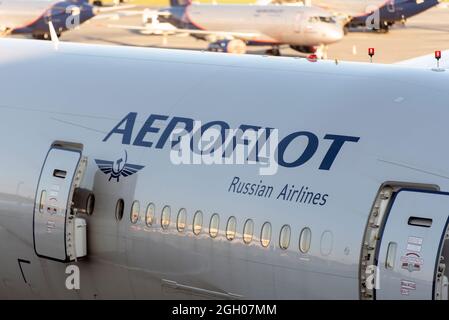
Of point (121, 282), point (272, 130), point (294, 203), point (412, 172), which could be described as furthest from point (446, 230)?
point (121, 282)

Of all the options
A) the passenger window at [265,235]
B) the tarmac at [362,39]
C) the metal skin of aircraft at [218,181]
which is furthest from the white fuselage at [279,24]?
the passenger window at [265,235]

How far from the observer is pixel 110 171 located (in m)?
15.8

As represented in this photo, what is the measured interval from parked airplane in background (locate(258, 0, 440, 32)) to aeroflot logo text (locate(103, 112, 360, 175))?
5996 centimetres

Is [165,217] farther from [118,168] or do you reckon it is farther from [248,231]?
[248,231]

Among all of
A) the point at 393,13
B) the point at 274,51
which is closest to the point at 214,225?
the point at 274,51

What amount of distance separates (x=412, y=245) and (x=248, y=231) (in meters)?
2.62

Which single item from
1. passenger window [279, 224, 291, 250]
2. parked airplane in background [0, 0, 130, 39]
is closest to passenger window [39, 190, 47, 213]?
passenger window [279, 224, 291, 250]

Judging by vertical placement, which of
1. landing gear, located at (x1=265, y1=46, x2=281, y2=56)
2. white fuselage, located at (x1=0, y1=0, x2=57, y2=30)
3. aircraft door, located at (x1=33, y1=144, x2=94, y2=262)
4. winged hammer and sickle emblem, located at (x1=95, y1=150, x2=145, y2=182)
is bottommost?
landing gear, located at (x1=265, y1=46, x2=281, y2=56)

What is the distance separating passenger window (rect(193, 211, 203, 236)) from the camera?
1458cm

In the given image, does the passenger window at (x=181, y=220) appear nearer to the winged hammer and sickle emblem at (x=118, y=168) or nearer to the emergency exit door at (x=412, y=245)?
the winged hammer and sickle emblem at (x=118, y=168)

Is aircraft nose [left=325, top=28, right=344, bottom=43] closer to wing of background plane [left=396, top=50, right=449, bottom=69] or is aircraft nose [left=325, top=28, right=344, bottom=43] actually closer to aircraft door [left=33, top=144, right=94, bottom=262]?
wing of background plane [left=396, top=50, right=449, bottom=69]

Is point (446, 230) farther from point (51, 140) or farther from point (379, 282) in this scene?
point (51, 140)

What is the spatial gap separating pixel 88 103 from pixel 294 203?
15.5 feet

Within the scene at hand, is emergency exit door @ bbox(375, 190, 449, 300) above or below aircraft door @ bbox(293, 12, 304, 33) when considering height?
above
